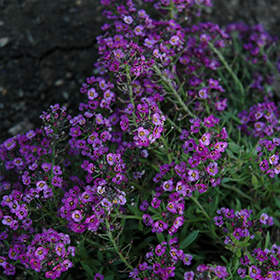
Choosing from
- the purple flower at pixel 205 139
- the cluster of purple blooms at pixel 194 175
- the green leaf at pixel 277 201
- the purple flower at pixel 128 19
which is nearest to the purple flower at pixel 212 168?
the cluster of purple blooms at pixel 194 175

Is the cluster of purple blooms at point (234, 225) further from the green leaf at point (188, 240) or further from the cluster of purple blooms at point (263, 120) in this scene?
the cluster of purple blooms at point (263, 120)

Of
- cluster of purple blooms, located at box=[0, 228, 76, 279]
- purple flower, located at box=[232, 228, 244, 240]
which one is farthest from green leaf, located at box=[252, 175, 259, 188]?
cluster of purple blooms, located at box=[0, 228, 76, 279]

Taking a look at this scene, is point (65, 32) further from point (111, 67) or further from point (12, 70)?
point (111, 67)

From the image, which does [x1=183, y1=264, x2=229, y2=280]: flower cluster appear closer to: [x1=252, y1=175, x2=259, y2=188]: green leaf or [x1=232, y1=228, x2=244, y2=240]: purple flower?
[x1=232, y1=228, x2=244, y2=240]: purple flower

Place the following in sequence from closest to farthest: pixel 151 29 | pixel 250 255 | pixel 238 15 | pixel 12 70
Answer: pixel 250 255 → pixel 151 29 → pixel 12 70 → pixel 238 15

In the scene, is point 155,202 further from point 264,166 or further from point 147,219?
point 264,166

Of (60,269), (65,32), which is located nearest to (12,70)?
(65,32)
